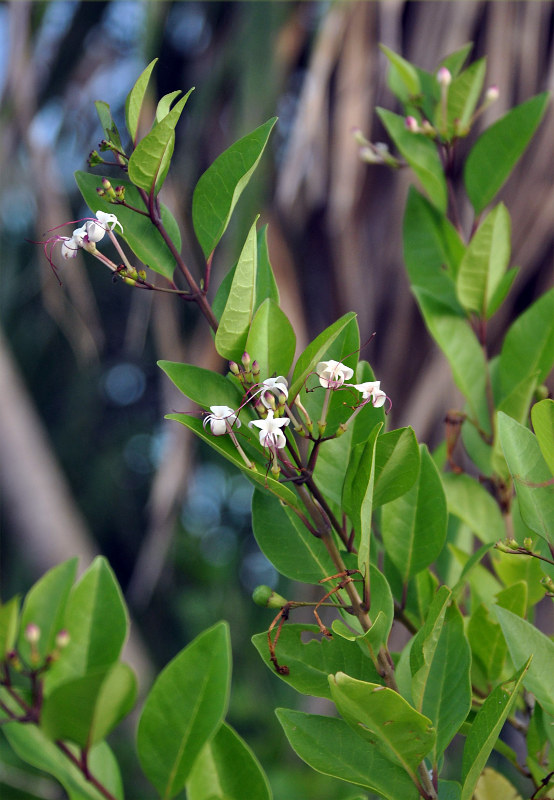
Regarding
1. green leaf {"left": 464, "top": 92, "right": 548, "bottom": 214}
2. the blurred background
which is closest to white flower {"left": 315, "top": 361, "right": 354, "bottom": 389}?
green leaf {"left": 464, "top": 92, "right": 548, "bottom": 214}

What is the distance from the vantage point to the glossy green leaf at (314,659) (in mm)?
275

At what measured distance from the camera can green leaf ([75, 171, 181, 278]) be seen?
31 cm

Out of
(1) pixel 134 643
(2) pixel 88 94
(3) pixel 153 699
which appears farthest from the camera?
(2) pixel 88 94

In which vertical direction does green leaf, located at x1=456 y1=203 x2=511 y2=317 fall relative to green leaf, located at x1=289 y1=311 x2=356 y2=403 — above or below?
below

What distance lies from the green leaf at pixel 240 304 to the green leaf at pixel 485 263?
184 mm

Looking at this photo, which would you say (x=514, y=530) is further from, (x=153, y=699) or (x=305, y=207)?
(x=305, y=207)

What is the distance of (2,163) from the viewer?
169 cm

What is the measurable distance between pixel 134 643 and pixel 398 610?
1.34 meters

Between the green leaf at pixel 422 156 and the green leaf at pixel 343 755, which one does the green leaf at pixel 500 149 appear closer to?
the green leaf at pixel 422 156

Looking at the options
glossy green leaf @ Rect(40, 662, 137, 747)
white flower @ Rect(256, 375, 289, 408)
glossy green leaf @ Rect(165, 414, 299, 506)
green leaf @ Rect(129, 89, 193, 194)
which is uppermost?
green leaf @ Rect(129, 89, 193, 194)

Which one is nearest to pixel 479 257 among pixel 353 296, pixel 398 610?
pixel 398 610

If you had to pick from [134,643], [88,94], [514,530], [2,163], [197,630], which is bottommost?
[197,630]

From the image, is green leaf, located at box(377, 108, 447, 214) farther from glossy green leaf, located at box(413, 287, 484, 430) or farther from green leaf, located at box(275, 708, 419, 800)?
green leaf, located at box(275, 708, 419, 800)

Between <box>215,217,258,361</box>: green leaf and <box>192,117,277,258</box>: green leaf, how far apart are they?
0.02 m
